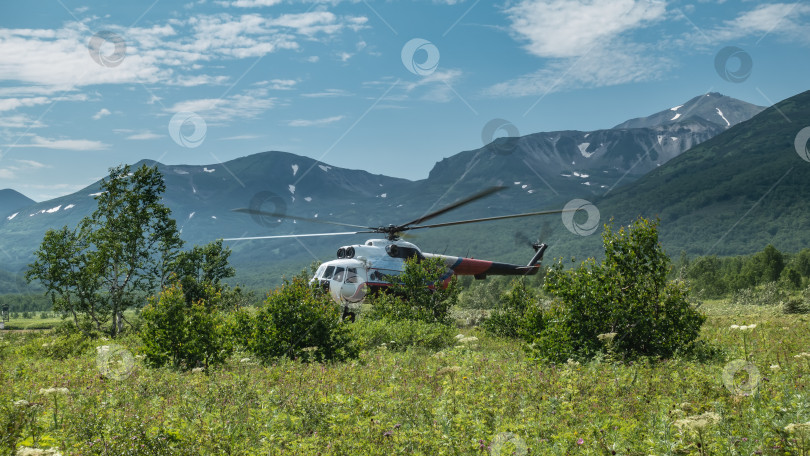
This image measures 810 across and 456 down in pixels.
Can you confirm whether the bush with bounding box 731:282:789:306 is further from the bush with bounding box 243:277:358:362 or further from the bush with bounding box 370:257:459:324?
the bush with bounding box 243:277:358:362

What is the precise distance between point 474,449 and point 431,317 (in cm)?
1896

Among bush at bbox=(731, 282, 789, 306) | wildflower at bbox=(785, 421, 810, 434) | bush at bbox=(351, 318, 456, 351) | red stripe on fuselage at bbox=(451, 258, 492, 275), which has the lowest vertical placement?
bush at bbox=(731, 282, 789, 306)

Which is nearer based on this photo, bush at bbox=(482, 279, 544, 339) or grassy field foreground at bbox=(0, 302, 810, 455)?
grassy field foreground at bbox=(0, 302, 810, 455)

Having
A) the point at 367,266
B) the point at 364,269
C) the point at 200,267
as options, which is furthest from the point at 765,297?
the point at 200,267

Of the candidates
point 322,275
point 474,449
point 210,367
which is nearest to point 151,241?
point 322,275

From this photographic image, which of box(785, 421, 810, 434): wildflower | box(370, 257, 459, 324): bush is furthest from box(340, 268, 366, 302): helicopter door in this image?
box(785, 421, 810, 434): wildflower

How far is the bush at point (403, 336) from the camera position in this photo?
63.3 feet

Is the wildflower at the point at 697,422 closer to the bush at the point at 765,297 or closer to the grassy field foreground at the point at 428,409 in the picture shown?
the grassy field foreground at the point at 428,409

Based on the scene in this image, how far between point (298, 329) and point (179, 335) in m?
3.25

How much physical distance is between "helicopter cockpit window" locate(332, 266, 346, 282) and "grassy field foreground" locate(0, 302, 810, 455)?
11.1 m

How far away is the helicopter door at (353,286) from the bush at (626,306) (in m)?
12.2

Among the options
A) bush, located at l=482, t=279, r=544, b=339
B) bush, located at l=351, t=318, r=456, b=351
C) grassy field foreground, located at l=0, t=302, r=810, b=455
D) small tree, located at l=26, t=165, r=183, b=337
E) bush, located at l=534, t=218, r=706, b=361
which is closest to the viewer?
grassy field foreground, located at l=0, t=302, r=810, b=455

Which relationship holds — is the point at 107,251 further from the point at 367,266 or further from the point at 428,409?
the point at 428,409

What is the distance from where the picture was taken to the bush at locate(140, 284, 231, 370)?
14984 mm
